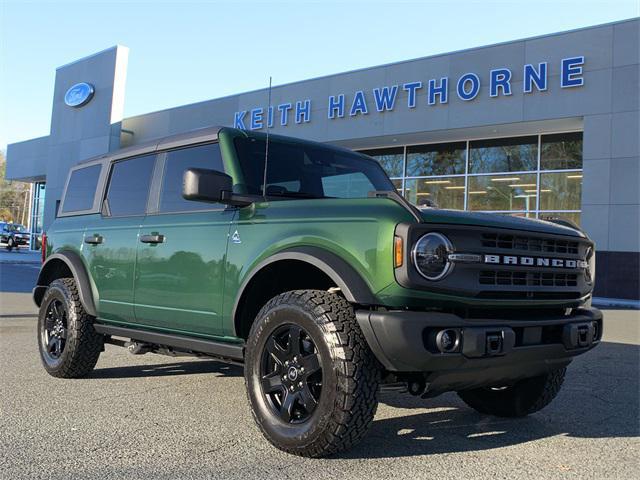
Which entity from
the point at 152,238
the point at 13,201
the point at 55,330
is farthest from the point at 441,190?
the point at 13,201

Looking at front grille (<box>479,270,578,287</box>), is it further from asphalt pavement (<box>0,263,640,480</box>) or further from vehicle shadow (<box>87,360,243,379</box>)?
vehicle shadow (<box>87,360,243,379</box>)

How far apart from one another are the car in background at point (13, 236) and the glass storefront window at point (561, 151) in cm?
3168

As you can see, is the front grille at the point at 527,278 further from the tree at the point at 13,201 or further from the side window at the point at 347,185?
the tree at the point at 13,201

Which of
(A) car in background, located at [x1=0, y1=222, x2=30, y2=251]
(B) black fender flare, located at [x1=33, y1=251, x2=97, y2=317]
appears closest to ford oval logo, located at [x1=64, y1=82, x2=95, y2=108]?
(A) car in background, located at [x1=0, y1=222, x2=30, y2=251]

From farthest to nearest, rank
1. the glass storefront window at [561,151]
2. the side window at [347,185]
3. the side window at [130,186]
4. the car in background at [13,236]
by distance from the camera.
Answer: the car in background at [13,236] → the glass storefront window at [561,151] → the side window at [130,186] → the side window at [347,185]

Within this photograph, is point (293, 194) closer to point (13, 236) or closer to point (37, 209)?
point (13, 236)

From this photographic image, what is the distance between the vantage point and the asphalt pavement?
10.7 feet

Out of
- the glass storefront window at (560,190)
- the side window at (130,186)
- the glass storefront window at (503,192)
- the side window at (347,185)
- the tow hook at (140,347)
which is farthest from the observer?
the glass storefront window at (503,192)

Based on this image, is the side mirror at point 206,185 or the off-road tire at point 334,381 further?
the side mirror at point 206,185

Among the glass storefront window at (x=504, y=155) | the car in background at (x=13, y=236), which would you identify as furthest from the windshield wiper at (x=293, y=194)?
the car in background at (x=13, y=236)

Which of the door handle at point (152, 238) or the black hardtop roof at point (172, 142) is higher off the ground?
the black hardtop roof at point (172, 142)

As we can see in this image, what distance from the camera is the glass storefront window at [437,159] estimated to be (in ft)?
68.6

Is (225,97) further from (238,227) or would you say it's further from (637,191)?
(238,227)

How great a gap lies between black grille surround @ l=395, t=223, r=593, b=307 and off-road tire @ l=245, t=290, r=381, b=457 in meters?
0.42
